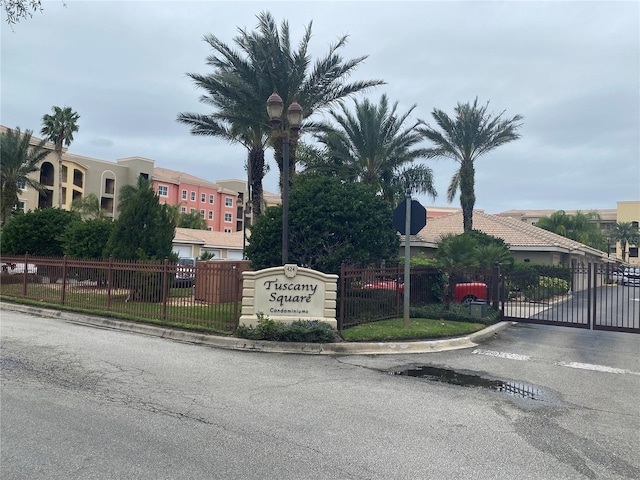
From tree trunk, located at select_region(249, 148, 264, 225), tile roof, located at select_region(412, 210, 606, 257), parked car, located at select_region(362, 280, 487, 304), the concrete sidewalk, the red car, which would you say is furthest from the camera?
tile roof, located at select_region(412, 210, 606, 257)

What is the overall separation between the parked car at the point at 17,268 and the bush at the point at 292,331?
10.3 meters

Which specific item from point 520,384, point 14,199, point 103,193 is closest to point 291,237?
point 520,384

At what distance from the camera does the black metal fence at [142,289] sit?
38.4 feet

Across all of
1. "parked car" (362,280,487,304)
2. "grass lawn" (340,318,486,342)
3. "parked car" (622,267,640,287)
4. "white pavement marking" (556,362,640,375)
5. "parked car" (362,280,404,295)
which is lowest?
"white pavement marking" (556,362,640,375)

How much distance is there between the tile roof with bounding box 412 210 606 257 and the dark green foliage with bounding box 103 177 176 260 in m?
15.6

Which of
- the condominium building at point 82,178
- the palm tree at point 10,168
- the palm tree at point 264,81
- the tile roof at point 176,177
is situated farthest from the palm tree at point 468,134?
the tile roof at point 176,177

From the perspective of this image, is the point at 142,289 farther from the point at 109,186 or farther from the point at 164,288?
the point at 109,186

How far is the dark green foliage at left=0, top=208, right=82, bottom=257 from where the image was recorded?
21781 mm

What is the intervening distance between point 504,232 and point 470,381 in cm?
2684

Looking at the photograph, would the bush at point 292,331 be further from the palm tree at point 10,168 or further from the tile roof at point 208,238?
the tile roof at point 208,238

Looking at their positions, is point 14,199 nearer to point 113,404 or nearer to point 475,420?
point 113,404

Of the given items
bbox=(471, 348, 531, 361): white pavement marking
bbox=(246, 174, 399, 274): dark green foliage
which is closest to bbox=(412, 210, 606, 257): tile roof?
bbox=(246, 174, 399, 274): dark green foliage

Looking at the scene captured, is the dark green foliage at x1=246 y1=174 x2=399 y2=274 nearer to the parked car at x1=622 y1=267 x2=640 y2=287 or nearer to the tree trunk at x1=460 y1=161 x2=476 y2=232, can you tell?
the parked car at x1=622 y1=267 x2=640 y2=287

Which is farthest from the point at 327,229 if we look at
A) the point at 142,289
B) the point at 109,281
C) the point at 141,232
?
the point at 141,232
